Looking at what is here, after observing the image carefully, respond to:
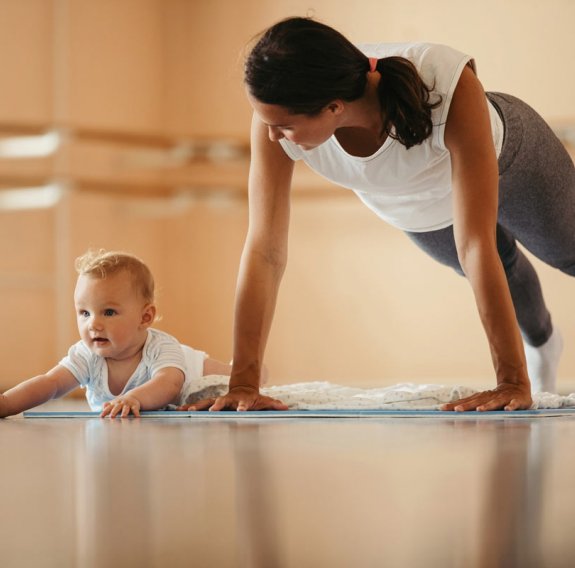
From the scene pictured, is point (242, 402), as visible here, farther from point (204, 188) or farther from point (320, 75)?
point (204, 188)

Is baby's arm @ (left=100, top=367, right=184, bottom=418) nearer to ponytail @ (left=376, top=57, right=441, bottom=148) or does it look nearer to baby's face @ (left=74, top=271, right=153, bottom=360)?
baby's face @ (left=74, top=271, right=153, bottom=360)

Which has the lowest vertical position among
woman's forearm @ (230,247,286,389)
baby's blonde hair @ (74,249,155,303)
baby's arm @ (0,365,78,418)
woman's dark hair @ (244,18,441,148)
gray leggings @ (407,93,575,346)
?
baby's arm @ (0,365,78,418)

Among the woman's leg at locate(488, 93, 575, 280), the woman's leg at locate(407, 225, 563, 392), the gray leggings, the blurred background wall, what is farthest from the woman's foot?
the blurred background wall

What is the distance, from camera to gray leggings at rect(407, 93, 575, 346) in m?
1.79

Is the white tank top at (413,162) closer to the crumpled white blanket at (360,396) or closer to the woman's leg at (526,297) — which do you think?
the woman's leg at (526,297)

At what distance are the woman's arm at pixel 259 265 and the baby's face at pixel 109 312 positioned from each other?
236mm

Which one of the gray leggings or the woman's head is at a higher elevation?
the woman's head

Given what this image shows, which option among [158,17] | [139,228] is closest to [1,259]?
[139,228]

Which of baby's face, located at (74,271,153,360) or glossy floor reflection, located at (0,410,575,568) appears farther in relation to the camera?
baby's face, located at (74,271,153,360)

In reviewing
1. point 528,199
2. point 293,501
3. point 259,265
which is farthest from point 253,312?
point 293,501

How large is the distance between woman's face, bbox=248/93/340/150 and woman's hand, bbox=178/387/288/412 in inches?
16.1

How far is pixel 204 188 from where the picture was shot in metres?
4.83

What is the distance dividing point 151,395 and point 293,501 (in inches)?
44.4

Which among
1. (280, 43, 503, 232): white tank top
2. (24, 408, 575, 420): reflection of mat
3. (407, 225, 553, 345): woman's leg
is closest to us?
(24, 408, 575, 420): reflection of mat
